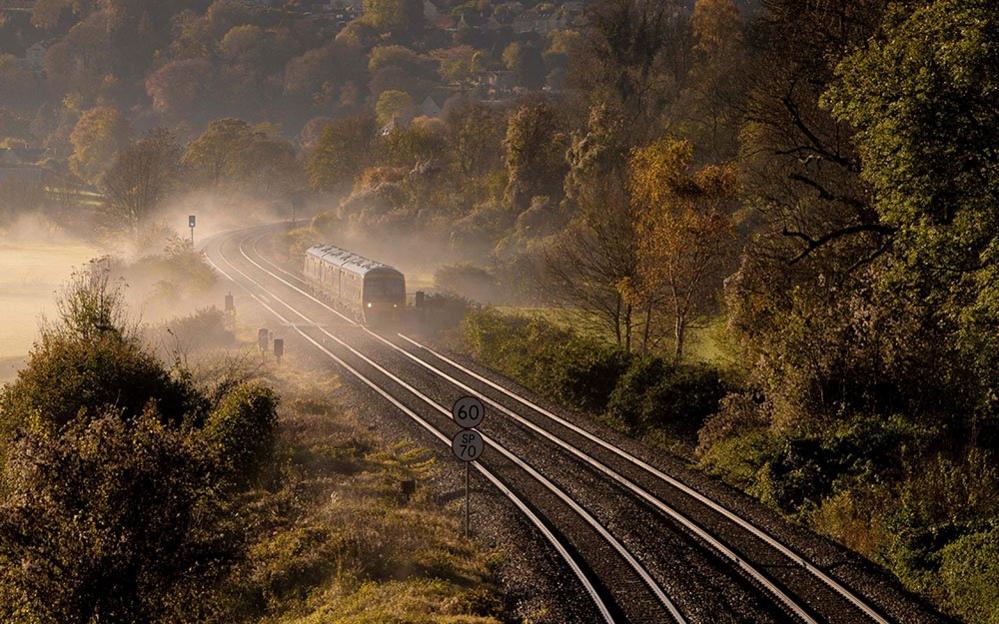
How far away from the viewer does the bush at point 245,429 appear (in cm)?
2075

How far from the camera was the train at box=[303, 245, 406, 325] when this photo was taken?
145ft

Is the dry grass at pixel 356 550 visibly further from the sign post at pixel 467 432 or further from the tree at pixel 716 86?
the tree at pixel 716 86

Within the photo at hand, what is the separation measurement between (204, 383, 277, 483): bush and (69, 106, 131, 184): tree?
131324 mm

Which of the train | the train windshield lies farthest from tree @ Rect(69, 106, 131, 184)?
the train windshield

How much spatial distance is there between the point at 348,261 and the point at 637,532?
1292 inches

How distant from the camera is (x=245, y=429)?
21.4 m

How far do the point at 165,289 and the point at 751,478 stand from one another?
148 feet

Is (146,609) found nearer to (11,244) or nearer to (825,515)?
(825,515)

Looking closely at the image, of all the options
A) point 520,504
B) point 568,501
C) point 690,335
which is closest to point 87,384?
point 520,504

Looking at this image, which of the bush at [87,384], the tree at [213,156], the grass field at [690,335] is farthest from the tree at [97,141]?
the bush at [87,384]

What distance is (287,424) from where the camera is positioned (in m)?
25.9

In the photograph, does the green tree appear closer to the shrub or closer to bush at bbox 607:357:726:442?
bush at bbox 607:357:726:442

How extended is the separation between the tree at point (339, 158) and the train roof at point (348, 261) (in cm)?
5096

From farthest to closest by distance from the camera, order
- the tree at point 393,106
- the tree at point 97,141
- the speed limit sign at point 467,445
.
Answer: the tree at point 393,106 → the tree at point 97,141 → the speed limit sign at point 467,445
